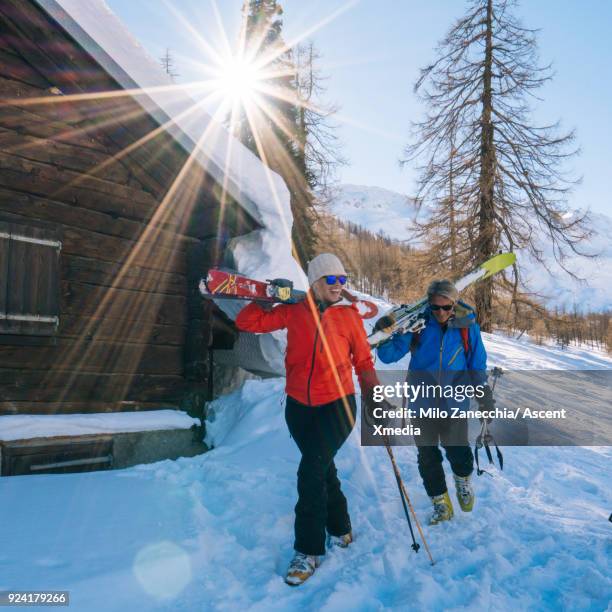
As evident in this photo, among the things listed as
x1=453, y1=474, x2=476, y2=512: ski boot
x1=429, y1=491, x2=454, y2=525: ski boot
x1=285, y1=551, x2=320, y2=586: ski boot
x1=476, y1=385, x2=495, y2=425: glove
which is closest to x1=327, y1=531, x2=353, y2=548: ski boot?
x1=285, y1=551, x2=320, y2=586: ski boot

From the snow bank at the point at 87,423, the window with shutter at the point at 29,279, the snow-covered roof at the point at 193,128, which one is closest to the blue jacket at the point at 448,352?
the snow-covered roof at the point at 193,128

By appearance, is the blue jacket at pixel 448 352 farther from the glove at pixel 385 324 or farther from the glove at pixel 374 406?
the glove at pixel 374 406

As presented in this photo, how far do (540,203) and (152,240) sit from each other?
14497 mm

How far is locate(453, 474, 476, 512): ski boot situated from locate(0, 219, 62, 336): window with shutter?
425 cm

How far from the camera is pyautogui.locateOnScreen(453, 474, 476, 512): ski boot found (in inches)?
139

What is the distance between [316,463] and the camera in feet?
9.57

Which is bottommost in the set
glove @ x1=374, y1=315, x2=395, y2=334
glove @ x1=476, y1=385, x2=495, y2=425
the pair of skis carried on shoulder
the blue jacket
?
glove @ x1=476, y1=385, x2=495, y2=425

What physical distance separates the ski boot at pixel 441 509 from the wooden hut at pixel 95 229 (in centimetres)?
323

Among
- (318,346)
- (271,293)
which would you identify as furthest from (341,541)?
(271,293)

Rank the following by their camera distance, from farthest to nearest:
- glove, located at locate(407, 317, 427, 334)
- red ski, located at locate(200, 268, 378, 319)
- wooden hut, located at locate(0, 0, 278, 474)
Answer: wooden hut, located at locate(0, 0, 278, 474) < glove, located at locate(407, 317, 427, 334) < red ski, located at locate(200, 268, 378, 319)

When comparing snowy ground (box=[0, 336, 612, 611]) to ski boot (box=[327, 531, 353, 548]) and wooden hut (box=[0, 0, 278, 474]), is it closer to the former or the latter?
ski boot (box=[327, 531, 353, 548])

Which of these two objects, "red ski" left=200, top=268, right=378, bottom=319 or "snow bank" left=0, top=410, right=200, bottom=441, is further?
"snow bank" left=0, top=410, right=200, bottom=441

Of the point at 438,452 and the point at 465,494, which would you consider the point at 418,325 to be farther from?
the point at 465,494

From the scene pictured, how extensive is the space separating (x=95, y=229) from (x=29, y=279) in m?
0.90
